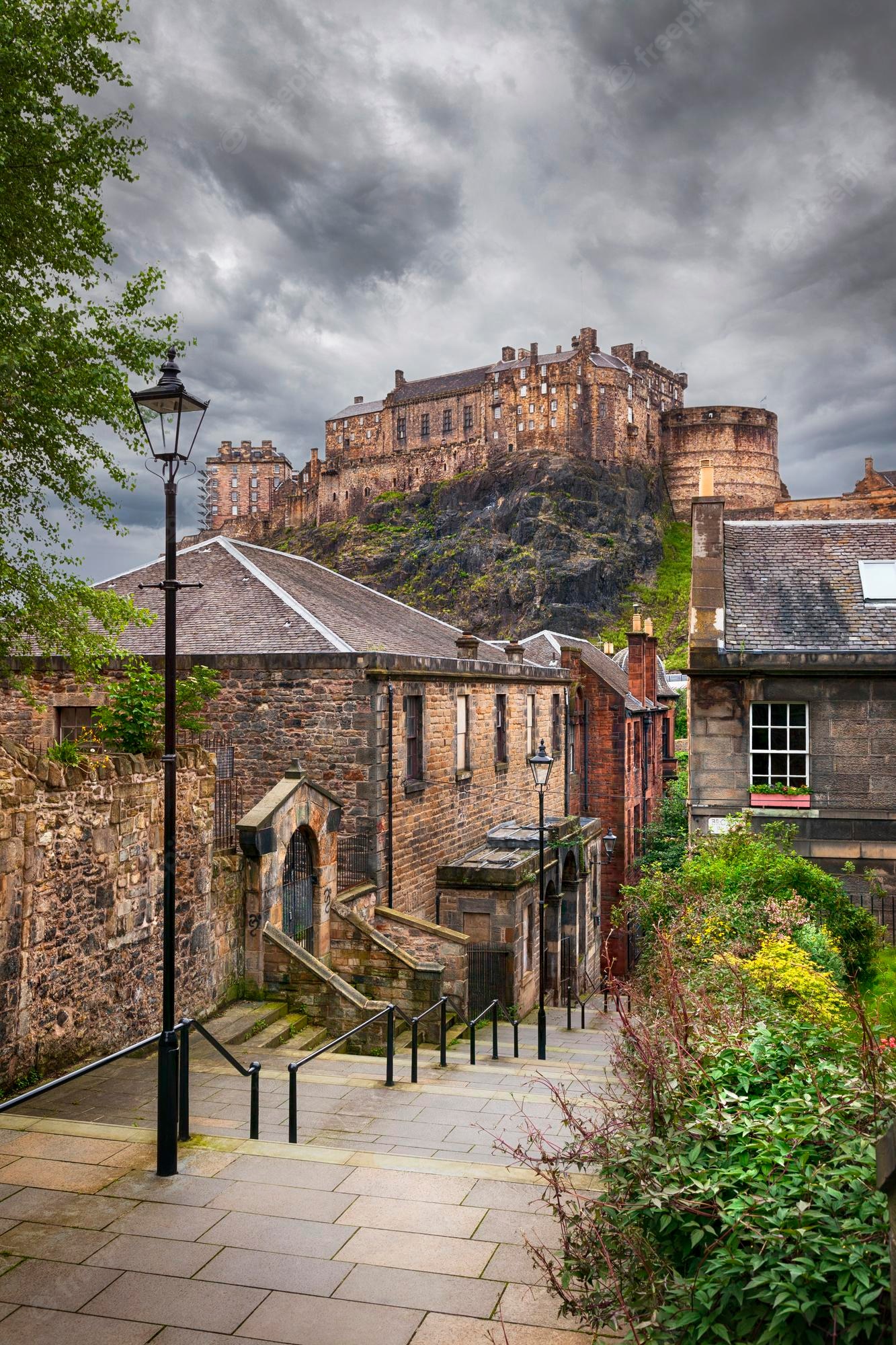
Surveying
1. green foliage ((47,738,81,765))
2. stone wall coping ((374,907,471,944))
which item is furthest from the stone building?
green foliage ((47,738,81,765))

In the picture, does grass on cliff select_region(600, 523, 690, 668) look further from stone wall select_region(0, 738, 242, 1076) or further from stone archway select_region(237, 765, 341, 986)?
stone wall select_region(0, 738, 242, 1076)

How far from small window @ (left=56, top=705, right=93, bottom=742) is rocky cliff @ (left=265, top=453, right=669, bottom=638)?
203 feet

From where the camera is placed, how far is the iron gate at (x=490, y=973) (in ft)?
60.4

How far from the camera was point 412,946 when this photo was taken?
53.4 feet

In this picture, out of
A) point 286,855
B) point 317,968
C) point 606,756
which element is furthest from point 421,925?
point 606,756

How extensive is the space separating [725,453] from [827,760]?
85.9 m

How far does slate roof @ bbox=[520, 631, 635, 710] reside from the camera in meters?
34.2

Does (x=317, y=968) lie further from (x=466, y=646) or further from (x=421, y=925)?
(x=466, y=646)

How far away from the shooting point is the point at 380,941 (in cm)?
1477

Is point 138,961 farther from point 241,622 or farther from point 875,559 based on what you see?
point 875,559

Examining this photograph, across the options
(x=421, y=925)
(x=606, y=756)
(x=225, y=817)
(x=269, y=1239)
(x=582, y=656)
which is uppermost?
(x=582, y=656)

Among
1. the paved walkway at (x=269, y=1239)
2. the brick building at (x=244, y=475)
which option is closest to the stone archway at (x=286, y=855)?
the paved walkway at (x=269, y=1239)

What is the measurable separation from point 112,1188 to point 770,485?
100246 mm

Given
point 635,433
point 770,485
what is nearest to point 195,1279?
point 635,433
